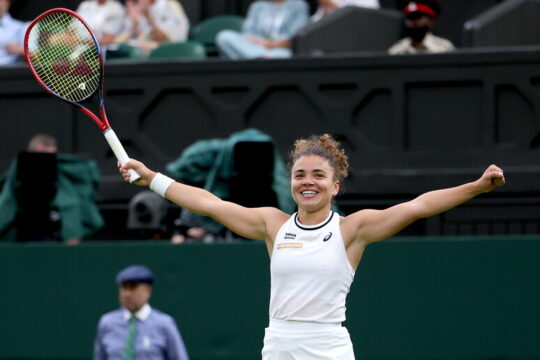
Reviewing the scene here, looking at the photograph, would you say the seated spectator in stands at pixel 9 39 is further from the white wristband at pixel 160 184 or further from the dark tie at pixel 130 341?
the white wristband at pixel 160 184

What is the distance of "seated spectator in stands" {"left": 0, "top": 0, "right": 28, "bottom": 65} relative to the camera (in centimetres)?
1217

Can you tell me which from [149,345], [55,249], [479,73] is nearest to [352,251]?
[149,345]

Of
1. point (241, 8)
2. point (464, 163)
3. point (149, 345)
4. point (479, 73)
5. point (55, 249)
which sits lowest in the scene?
point (149, 345)

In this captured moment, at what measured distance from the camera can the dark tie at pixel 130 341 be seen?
835 cm

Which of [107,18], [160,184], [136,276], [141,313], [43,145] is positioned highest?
[107,18]

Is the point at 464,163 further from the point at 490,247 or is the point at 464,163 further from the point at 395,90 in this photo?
the point at 490,247

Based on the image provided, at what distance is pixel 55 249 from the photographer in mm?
9828

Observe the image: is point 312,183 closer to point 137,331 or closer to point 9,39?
point 137,331

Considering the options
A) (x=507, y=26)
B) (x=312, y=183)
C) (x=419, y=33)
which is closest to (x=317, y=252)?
(x=312, y=183)

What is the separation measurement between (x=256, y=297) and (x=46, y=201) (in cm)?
191

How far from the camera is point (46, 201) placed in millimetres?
10125

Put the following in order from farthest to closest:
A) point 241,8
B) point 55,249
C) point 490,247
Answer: point 241,8 < point 55,249 < point 490,247

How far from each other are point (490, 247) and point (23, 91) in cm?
485

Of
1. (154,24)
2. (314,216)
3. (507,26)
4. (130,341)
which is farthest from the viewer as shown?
(154,24)
